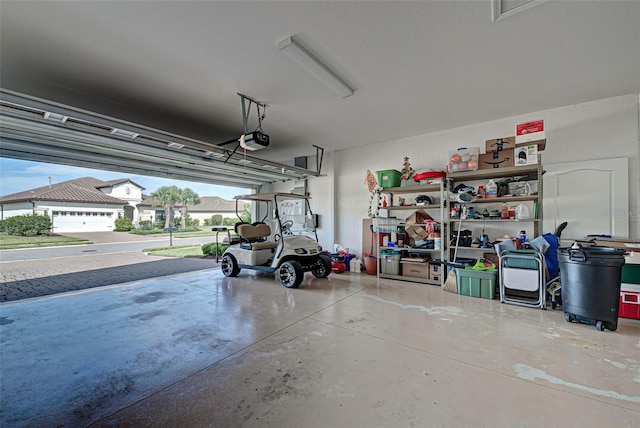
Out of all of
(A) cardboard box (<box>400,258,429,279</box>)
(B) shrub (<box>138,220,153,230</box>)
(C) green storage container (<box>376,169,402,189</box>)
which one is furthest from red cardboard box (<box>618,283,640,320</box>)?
(B) shrub (<box>138,220,153,230</box>)

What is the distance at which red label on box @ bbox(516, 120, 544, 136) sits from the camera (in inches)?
145

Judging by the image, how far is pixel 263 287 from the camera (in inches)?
183

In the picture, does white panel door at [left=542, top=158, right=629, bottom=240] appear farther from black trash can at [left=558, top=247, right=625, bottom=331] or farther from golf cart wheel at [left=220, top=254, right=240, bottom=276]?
golf cart wheel at [left=220, top=254, right=240, bottom=276]

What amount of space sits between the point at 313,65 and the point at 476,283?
400cm

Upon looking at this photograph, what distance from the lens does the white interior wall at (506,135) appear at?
3.63 metres

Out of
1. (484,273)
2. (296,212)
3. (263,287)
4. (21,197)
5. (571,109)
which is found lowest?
(263,287)

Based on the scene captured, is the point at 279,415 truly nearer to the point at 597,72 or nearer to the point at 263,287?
the point at 263,287

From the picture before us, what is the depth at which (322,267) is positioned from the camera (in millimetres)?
5305

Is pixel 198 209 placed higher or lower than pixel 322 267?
higher

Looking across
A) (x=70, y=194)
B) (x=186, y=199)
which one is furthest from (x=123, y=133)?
(x=186, y=199)

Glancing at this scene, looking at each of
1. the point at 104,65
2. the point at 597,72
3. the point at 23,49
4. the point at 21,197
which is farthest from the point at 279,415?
the point at 21,197

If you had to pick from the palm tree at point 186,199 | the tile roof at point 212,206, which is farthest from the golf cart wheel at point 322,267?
the tile roof at point 212,206

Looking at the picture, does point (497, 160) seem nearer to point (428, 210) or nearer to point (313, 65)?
point (428, 210)

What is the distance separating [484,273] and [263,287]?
376 centimetres
